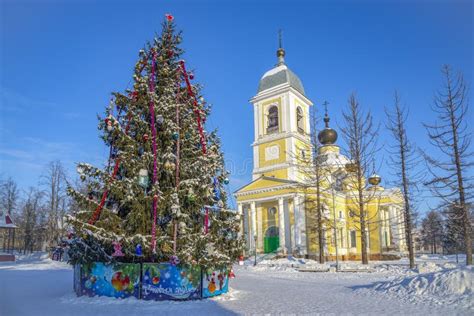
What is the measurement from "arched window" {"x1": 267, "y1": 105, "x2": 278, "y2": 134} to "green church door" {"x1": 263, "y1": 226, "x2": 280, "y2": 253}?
10.7 m

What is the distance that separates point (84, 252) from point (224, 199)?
4.66m

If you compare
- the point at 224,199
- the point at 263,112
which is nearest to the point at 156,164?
the point at 224,199

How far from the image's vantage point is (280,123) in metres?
39.7

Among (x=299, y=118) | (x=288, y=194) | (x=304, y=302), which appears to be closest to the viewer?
(x=304, y=302)

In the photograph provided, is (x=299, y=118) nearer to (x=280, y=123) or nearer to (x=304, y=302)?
(x=280, y=123)

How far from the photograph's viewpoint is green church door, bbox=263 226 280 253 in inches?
1473

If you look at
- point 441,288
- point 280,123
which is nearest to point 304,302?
point 441,288

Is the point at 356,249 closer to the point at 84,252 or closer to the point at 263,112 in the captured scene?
the point at 263,112

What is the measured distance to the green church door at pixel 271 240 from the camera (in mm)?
37425

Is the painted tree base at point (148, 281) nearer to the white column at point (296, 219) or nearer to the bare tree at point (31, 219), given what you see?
the white column at point (296, 219)

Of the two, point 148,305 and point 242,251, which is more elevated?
point 242,251

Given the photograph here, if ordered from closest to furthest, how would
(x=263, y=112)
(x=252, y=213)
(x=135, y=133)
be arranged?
(x=135, y=133), (x=252, y=213), (x=263, y=112)

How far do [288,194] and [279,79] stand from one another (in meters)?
13.2

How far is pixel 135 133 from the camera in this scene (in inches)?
468
